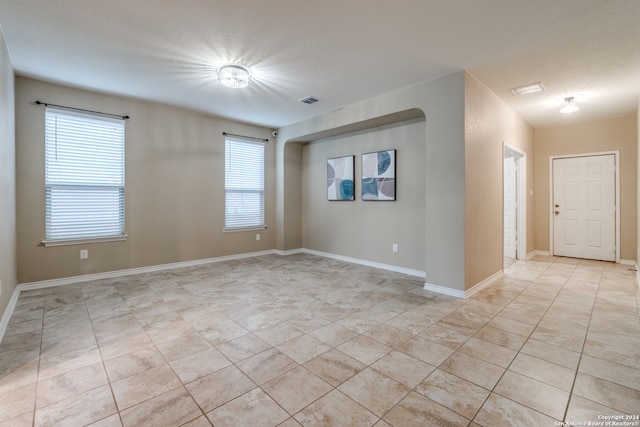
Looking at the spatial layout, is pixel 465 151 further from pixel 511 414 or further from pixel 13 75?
pixel 13 75

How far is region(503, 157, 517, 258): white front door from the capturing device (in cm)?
552

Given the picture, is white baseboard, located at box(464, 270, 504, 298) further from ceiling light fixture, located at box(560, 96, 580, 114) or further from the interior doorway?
ceiling light fixture, located at box(560, 96, 580, 114)

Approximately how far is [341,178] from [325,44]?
2.92m

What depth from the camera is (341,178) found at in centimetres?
554

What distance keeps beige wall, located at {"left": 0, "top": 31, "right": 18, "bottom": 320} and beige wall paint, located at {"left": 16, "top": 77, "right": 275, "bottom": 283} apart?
251mm

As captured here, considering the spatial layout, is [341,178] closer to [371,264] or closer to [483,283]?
[371,264]

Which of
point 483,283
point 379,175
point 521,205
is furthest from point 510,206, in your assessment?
point 379,175

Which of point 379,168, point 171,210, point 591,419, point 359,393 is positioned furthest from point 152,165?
point 591,419

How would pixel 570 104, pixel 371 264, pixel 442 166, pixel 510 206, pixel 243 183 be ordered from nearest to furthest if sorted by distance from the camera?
pixel 442 166 < pixel 570 104 < pixel 371 264 < pixel 510 206 < pixel 243 183

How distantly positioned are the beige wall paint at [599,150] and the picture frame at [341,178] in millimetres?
3954

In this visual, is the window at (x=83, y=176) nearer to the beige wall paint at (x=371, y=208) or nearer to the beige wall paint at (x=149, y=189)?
the beige wall paint at (x=149, y=189)

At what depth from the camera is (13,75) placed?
3.41m

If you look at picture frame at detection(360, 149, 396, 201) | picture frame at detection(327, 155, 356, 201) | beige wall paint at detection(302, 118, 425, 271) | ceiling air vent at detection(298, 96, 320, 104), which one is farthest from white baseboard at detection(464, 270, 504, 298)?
ceiling air vent at detection(298, 96, 320, 104)

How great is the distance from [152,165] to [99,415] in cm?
390
